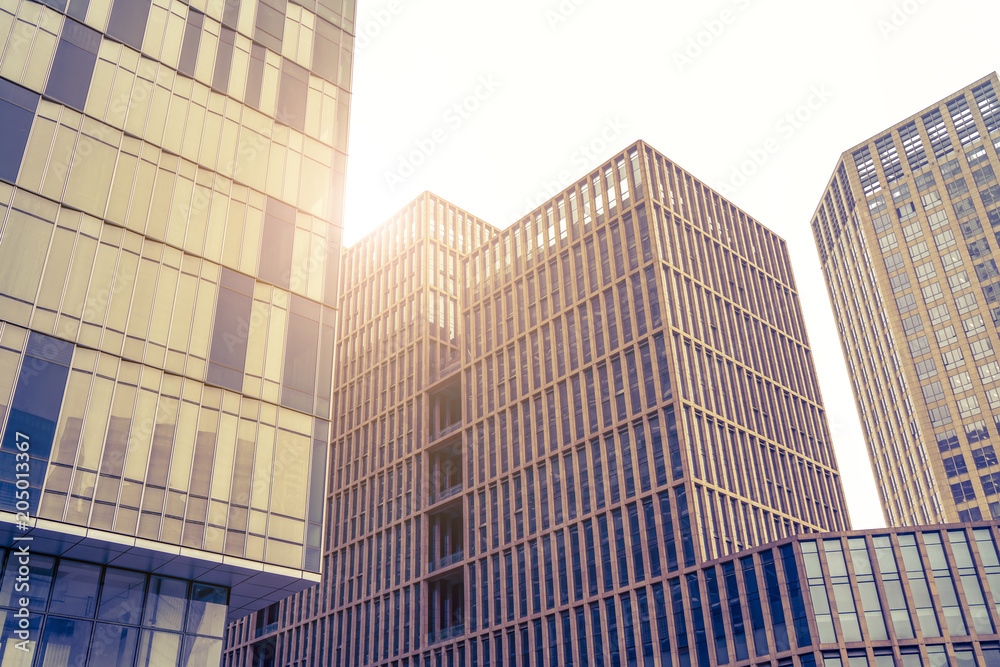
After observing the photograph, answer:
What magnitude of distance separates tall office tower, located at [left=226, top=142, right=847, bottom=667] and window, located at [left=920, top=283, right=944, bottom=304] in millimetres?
41966

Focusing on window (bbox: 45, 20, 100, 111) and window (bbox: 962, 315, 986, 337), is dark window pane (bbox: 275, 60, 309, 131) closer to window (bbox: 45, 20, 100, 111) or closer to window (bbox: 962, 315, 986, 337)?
window (bbox: 45, 20, 100, 111)

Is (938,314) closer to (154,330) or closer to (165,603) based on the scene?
(154,330)

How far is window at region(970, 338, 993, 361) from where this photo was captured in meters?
113

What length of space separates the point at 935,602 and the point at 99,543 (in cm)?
4760

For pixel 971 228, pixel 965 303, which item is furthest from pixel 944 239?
pixel 965 303

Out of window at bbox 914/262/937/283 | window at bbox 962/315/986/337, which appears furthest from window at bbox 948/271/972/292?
window at bbox 962/315/986/337

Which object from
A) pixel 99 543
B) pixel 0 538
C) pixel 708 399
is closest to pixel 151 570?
pixel 99 543

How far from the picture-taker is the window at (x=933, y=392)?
115 m

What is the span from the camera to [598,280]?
76.7 metres

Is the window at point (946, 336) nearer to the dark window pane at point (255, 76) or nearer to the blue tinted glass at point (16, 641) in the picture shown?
the dark window pane at point (255, 76)

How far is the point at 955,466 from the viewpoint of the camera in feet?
364

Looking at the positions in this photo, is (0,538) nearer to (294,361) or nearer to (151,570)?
(151,570)

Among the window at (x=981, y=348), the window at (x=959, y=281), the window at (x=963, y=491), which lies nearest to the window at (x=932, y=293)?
the window at (x=959, y=281)

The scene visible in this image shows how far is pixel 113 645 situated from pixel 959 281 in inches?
4654
